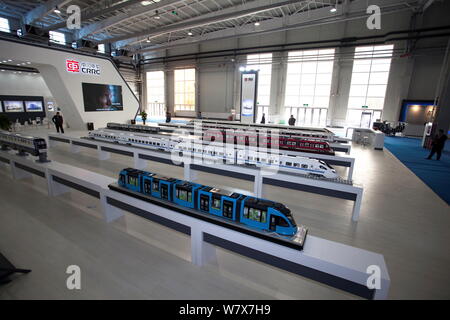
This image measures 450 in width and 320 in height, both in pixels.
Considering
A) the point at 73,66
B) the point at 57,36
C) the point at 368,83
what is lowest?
the point at 73,66

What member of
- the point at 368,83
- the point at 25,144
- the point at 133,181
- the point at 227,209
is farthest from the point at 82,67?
the point at 368,83

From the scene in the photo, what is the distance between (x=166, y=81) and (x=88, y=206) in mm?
26163

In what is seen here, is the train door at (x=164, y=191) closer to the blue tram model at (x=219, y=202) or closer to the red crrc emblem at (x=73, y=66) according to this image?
the blue tram model at (x=219, y=202)

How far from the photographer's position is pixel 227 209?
3432 millimetres

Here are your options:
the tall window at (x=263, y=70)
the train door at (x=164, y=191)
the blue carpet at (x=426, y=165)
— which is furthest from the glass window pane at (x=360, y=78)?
the train door at (x=164, y=191)

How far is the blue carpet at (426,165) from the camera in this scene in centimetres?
737

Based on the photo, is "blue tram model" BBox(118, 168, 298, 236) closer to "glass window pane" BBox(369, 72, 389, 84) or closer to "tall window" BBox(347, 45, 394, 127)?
"tall window" BBox(347, 45, 394, 127)

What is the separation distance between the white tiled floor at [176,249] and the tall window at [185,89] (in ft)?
74.5

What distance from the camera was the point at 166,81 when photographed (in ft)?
93.6

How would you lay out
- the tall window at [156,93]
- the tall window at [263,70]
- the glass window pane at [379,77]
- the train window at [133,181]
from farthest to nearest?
the tall window at [156,93]
the tall window at [263,70]
the glass window pane at [379,77]
the train window at [133,181]

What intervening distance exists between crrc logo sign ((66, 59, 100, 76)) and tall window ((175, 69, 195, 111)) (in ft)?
39.2

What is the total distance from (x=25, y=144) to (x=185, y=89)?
22.9 metres

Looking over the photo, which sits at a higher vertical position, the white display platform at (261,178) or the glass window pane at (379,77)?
the glass window pane at (379,77)

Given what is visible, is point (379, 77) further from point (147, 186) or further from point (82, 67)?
point (82, 67)
